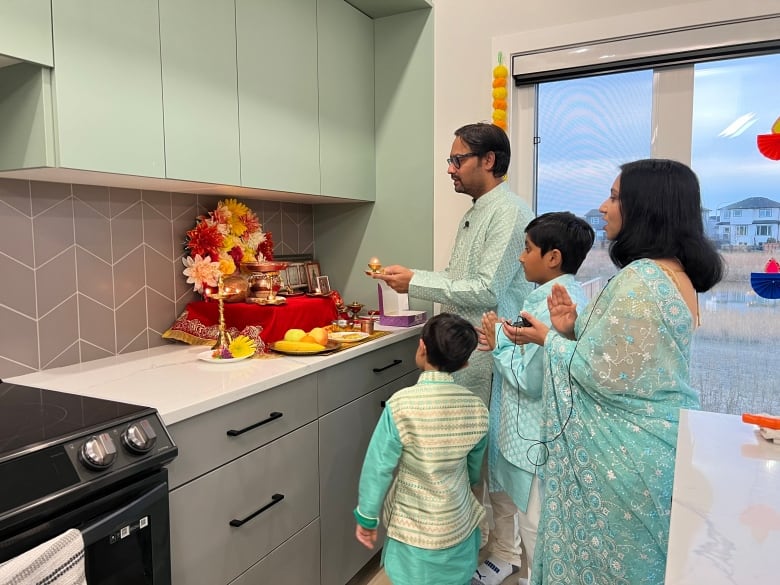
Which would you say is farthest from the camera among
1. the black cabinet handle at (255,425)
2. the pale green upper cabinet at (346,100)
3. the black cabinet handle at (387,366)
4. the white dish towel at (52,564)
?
the pale green upper cabinet at (346,100)

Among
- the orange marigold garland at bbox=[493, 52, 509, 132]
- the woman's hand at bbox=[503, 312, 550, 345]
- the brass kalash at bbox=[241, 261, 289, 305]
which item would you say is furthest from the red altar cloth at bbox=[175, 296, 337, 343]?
the orange marigold garland at bbox=[493, 52, 509, 132]

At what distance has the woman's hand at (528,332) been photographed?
154 cm

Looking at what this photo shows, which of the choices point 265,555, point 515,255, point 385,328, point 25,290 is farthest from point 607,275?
point 25,290

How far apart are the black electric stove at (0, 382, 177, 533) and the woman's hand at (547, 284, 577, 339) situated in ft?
3.30

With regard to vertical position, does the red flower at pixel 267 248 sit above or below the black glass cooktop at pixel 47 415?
above

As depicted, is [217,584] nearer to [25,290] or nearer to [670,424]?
[25,290]

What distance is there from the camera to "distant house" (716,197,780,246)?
211 cm

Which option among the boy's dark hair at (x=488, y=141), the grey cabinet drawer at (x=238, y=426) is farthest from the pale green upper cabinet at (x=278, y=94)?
the grey cabinet drawer at (x=238, y=426)

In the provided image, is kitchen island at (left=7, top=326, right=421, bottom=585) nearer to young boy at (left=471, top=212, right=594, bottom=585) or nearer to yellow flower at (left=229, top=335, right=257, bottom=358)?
yellow flower at (left=229, top=335, right=257, bottom=358)

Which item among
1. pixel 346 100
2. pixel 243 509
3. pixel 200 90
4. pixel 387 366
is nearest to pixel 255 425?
pixel 243 509

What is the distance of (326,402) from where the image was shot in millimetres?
1920

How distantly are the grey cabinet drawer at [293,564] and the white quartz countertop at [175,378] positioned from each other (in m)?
0.51

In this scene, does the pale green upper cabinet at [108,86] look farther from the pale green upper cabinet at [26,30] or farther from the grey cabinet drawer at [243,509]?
the grey cabinet drawer at [243,509]

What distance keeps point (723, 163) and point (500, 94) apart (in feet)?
2.92
